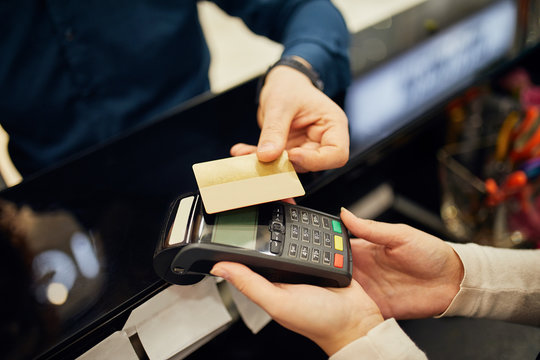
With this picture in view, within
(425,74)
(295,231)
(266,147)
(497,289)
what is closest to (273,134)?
(266,147)

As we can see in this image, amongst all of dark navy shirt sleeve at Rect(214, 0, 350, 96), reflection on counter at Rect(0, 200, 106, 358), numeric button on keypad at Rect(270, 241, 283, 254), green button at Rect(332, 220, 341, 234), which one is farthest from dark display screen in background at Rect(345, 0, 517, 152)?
reflection on counter at Rect(0, 200, 106, 358)

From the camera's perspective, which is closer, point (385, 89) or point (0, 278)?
point (0, 278)

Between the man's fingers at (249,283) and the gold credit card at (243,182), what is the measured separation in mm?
79

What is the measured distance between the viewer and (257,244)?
480mm

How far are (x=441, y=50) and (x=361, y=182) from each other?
1.60 ft

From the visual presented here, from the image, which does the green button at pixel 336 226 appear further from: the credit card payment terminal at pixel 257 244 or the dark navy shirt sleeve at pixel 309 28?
the dark navy shirt sleeve at pixel 309 28

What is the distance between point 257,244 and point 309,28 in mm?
585

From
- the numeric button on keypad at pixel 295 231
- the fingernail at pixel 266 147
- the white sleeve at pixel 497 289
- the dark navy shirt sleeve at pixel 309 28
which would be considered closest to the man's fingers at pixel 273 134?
the fingernail at pixel 266 147

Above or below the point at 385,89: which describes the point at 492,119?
below

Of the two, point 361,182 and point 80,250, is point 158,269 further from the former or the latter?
point 361,182

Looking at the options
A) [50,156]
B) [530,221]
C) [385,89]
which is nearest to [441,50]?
[385,89]

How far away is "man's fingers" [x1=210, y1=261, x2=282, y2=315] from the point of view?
462mm

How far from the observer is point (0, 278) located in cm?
49

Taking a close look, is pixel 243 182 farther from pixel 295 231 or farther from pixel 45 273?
pixel 45 273
